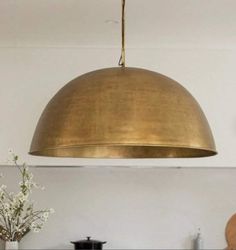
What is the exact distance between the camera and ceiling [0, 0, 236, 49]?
255 centimetres

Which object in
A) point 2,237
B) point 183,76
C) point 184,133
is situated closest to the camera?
point 184,133

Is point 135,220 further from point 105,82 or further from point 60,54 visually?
point 105,82

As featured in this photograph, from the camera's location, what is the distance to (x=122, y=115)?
3.87ft

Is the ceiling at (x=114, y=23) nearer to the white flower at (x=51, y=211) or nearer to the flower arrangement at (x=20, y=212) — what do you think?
the flower arrangement at (x=20, y=212)

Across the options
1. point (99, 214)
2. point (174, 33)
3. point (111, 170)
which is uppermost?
point (174, 33)

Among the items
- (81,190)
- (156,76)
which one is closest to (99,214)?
(81,190)

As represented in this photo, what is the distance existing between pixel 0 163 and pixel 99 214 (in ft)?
2.29

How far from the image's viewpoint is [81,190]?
10.3ft

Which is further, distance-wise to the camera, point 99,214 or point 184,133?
point 99,214

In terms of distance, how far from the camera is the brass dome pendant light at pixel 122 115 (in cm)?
117

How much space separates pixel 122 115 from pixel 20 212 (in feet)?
6.30

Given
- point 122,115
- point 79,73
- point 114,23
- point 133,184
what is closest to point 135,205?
point 133,184

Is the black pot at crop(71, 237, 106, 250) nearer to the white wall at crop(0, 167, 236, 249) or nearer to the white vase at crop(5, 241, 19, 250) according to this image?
the white wall at crop(0, 167, 236, 249)

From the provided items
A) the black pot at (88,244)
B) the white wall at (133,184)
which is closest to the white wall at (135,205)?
the white wall at (133,184)
